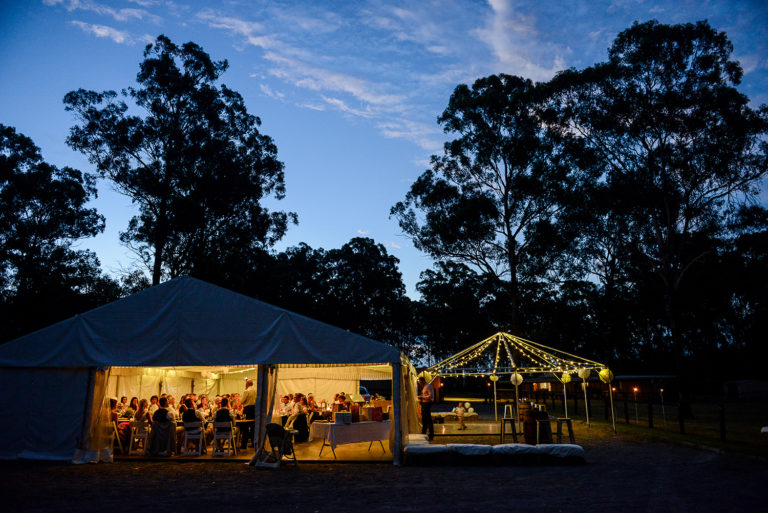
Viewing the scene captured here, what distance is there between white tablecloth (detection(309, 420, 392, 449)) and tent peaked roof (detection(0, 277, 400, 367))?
1.47 meters

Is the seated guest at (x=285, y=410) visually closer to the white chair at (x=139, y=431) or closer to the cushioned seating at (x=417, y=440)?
the white chair at (x=139, y=431)

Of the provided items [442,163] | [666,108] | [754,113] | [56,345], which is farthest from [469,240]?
[56,345]

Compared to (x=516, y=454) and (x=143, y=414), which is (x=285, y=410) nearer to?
(x=143, y=414)

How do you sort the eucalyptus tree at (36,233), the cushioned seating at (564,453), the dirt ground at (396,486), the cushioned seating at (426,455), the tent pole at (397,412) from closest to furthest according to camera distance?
the dirt ground at (396,486) → the cushioned seating at (564,453) → the cushioned seating at (426,455) → the tent pole at (397,412) → the eucalyptus tree at (36,233)

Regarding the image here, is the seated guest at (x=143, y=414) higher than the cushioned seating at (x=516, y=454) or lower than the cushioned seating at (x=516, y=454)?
higher

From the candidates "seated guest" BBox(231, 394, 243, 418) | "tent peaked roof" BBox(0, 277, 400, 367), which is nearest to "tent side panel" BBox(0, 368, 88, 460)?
"tent peaked roof" BBox(0, 277, 400, 367)

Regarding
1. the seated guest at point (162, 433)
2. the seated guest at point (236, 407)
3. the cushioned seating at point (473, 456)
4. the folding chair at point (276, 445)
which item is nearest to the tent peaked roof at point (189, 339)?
A: the seated guest at point (162, 433)

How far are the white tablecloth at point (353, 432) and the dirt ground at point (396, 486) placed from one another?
736mm

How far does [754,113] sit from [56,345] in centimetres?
2224

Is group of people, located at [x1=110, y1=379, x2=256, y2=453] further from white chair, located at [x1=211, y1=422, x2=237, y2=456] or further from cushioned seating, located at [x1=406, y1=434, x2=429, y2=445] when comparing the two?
cushioned seating, located at [x1=406, y1=434, x2=429, y2=445]

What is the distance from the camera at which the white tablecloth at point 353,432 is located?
10.0 metres

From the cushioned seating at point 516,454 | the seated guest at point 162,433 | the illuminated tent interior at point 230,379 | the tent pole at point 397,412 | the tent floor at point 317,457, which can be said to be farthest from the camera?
the illuminated tent interior at point 230,379

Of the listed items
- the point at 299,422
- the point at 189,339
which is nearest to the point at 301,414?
the point at 299,422

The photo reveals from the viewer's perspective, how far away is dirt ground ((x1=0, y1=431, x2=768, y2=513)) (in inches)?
221
